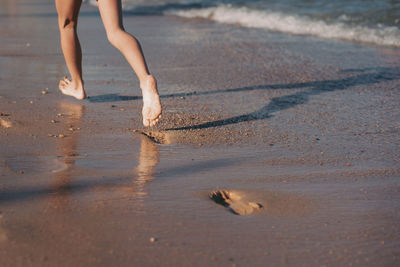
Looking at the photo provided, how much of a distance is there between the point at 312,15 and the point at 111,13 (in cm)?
898

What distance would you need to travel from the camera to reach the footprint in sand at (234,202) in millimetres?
2285

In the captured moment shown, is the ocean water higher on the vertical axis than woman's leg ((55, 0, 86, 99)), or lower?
lower

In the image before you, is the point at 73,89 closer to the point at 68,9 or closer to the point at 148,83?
the point at 68,9

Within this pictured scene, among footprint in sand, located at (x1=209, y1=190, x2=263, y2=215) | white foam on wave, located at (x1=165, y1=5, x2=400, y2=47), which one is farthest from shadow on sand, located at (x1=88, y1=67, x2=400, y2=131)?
white foam on wave, located at (x1=165, y1=5, x2=400, y2=47)

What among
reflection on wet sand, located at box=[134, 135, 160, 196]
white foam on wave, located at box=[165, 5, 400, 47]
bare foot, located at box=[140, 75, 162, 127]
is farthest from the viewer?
white foam on wave, located at box=[165, 5, 400, 47]

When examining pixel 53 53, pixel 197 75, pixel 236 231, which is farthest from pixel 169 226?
pixel 53 53

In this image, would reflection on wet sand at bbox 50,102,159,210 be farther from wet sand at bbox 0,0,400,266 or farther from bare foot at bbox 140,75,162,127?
bare foot at bbox 140,75,162,127

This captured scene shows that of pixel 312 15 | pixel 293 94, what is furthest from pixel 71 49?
pixel 312 15

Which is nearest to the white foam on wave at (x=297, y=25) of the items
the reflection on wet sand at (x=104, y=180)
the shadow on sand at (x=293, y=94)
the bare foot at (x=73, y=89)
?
the shadow on sand at (x=293, y=94)

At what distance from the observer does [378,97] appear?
14.9 feet

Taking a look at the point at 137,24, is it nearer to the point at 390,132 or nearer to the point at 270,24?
the point at 270,24

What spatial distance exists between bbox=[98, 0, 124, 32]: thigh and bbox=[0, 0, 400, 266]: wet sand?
61 cm

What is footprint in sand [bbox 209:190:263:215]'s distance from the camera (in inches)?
90.0

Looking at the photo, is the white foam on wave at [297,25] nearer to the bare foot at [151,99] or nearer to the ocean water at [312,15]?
the ocean water at [312,15]
